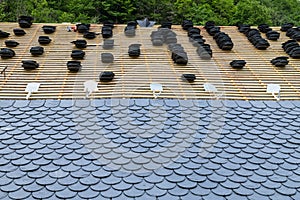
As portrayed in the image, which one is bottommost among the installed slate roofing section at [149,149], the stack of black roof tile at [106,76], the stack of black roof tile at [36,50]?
the installed slate roofing section at [149,149]

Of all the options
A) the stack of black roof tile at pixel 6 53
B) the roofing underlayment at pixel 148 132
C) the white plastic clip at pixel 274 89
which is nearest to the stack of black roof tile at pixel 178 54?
the roofing underlayment at pixel 148 132

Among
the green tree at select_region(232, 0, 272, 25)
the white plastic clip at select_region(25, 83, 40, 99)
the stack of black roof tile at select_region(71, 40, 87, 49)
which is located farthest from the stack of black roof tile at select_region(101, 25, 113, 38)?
the green tree at select_region(232, 0, 272, 25)

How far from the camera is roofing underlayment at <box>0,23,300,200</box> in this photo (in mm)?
4863

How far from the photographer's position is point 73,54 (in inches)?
320

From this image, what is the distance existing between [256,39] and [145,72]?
127 inches

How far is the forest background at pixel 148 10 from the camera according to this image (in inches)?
877

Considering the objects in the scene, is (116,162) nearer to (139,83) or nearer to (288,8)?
(139,83)

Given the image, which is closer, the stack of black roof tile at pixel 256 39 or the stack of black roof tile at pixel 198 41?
the stack of black roof tile at pixel 198 41

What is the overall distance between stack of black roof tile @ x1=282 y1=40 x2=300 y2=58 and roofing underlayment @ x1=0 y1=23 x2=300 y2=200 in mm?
498

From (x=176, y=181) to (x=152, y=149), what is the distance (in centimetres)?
69

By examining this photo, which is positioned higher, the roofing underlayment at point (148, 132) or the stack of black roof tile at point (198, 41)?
the stack of black roof tile at point (198, 41)

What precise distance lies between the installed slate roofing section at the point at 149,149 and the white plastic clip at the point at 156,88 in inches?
9.3

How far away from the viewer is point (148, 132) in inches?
227

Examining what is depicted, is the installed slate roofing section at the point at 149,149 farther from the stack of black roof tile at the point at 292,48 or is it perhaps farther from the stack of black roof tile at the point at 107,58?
the stack of black roof tile at the point at 292,48
